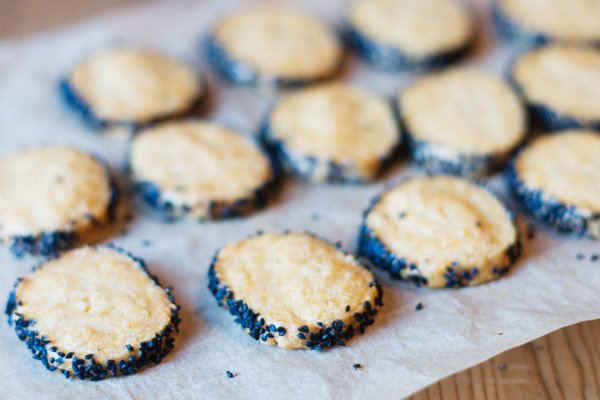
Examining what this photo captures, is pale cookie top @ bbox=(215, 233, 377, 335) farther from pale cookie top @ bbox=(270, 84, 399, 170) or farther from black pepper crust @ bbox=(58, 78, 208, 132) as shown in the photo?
black pepper crust @ bbox=(58, 78, 208, 132)

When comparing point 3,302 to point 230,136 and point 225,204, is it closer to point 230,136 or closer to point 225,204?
point 225,204

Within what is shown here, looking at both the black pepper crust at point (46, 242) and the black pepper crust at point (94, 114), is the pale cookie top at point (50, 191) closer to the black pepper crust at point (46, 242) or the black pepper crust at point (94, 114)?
the black pepper crust at point (46, 242)

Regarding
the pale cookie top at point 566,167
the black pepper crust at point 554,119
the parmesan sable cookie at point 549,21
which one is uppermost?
the parmesan sable cookie at point 549,21

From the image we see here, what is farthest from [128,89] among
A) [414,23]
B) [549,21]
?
[549,21]

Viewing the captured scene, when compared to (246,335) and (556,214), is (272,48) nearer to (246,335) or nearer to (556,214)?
(556,214)

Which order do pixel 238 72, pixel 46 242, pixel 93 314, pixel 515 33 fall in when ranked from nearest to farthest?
1. pixel 93 314
2. pixel 46 242
3. pixel 238 72
4. pixel 515 33

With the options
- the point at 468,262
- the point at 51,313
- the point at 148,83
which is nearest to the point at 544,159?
the point at 468,262

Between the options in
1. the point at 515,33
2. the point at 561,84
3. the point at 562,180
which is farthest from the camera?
the point at 515,33

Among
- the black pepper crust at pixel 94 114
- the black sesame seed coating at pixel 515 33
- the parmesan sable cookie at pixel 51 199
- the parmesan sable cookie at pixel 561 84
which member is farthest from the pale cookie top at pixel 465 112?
the parmesan sable cookie at pixel 51 199
